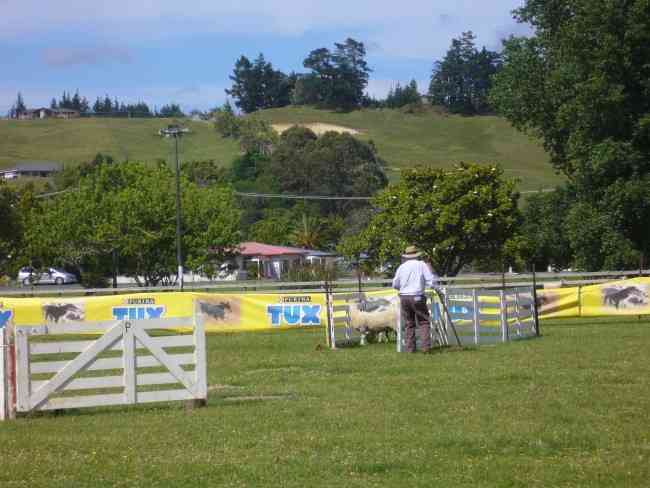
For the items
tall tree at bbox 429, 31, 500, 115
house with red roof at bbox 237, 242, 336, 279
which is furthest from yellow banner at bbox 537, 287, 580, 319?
tall tree at bbox 429, 31, 500, 115

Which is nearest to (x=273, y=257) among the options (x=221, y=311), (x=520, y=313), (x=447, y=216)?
(x=447, y=216)

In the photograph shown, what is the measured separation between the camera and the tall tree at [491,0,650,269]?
127 ft

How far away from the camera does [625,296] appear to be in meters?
31.5

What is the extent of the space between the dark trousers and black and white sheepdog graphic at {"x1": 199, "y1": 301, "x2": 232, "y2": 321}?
1144 cm

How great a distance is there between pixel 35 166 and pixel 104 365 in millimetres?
142190

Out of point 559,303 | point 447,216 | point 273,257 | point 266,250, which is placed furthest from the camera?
point 266,250

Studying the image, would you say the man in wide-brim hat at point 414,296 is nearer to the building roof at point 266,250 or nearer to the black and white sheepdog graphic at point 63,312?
the black and white sheepdog graphic at point 63,312

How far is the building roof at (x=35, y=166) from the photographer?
14750cm

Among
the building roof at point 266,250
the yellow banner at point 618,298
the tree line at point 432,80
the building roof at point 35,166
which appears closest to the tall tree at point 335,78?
the tree line at point 432,80

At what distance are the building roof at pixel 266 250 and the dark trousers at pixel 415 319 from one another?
71708 mm

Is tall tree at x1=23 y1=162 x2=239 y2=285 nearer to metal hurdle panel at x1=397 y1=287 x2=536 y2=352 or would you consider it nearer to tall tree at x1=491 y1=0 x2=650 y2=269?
tall tree at x1=491 y1=0 x2=650 y2=269

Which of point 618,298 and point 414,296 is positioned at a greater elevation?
point 414,296

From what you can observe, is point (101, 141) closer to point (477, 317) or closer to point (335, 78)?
point (335, 78)

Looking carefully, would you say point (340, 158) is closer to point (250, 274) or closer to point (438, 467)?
point (250, 274)
